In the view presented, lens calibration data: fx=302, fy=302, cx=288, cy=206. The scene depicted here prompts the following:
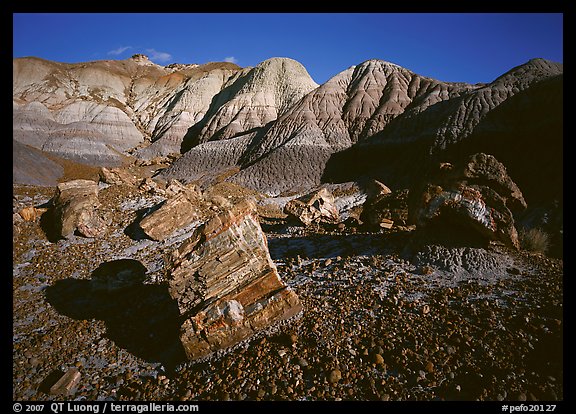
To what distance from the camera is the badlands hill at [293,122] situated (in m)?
20.7

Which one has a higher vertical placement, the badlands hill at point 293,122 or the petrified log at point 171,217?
the badlands hill at point 293,122

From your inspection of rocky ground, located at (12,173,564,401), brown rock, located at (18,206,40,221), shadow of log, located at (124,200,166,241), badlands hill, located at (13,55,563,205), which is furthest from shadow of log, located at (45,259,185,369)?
badlands hill, located at (13,55,563,205)

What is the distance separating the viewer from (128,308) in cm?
629

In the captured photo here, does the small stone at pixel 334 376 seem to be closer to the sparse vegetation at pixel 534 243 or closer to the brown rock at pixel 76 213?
the sparse vegetation at pixel 534 243

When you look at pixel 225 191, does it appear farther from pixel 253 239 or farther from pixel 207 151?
pixel 207 151

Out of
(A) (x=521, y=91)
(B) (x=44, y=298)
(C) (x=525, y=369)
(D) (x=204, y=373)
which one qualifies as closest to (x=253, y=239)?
(D) (x=204, y=373)

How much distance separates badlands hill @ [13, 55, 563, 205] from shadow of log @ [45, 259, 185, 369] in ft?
51.2

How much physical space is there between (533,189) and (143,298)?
707 inches

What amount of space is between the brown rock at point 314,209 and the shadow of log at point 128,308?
203 inches

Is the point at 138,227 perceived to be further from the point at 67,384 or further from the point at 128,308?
the point at 67,384

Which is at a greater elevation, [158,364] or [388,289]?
[388,289]

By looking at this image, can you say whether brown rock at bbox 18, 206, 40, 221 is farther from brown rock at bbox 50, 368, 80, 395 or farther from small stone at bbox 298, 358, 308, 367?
small stone at bbox 298, 358, 308, 367

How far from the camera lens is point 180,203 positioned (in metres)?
9.59

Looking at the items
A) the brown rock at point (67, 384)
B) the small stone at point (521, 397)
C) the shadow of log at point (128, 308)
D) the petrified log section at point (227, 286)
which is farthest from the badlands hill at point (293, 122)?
the brown rock at point (67, 384)
